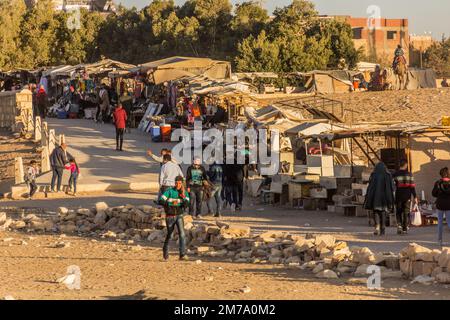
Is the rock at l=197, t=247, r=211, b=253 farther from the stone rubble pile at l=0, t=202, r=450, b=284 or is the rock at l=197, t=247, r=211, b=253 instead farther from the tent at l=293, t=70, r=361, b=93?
the tent at l=293, t=70, r=361, b=93

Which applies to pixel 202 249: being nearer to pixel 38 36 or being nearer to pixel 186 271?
pixel 186 271

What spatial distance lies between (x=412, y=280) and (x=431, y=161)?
23.6 ft

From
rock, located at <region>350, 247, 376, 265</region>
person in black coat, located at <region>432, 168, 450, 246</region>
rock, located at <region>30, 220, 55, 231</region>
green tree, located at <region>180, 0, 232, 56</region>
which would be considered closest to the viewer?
rock, located at <region>350, 247, 376, 265</region>

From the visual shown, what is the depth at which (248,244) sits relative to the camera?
1753 cm

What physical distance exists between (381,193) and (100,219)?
626cm

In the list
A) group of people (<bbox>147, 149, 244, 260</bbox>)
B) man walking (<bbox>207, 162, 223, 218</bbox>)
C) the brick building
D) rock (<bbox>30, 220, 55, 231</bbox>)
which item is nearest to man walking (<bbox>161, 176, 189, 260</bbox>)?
group of people (<bbox>147, 149, 244, 260</bbox>)

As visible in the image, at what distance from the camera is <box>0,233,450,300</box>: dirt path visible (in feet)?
44.8

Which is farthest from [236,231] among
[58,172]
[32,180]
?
[32,180]

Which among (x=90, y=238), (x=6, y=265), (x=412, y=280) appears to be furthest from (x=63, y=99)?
(x=412, y=280)

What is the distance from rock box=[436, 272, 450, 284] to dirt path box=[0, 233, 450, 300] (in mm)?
112

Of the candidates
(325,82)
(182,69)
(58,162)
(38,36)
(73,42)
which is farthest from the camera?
(73,42)

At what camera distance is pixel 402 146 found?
21375 millimetres

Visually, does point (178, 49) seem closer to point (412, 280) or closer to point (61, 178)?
point (61, 178)

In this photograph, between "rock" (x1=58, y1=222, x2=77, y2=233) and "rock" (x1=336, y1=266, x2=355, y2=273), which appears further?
"rock" (x1=58, y1=222, x2=77, y2=233)
